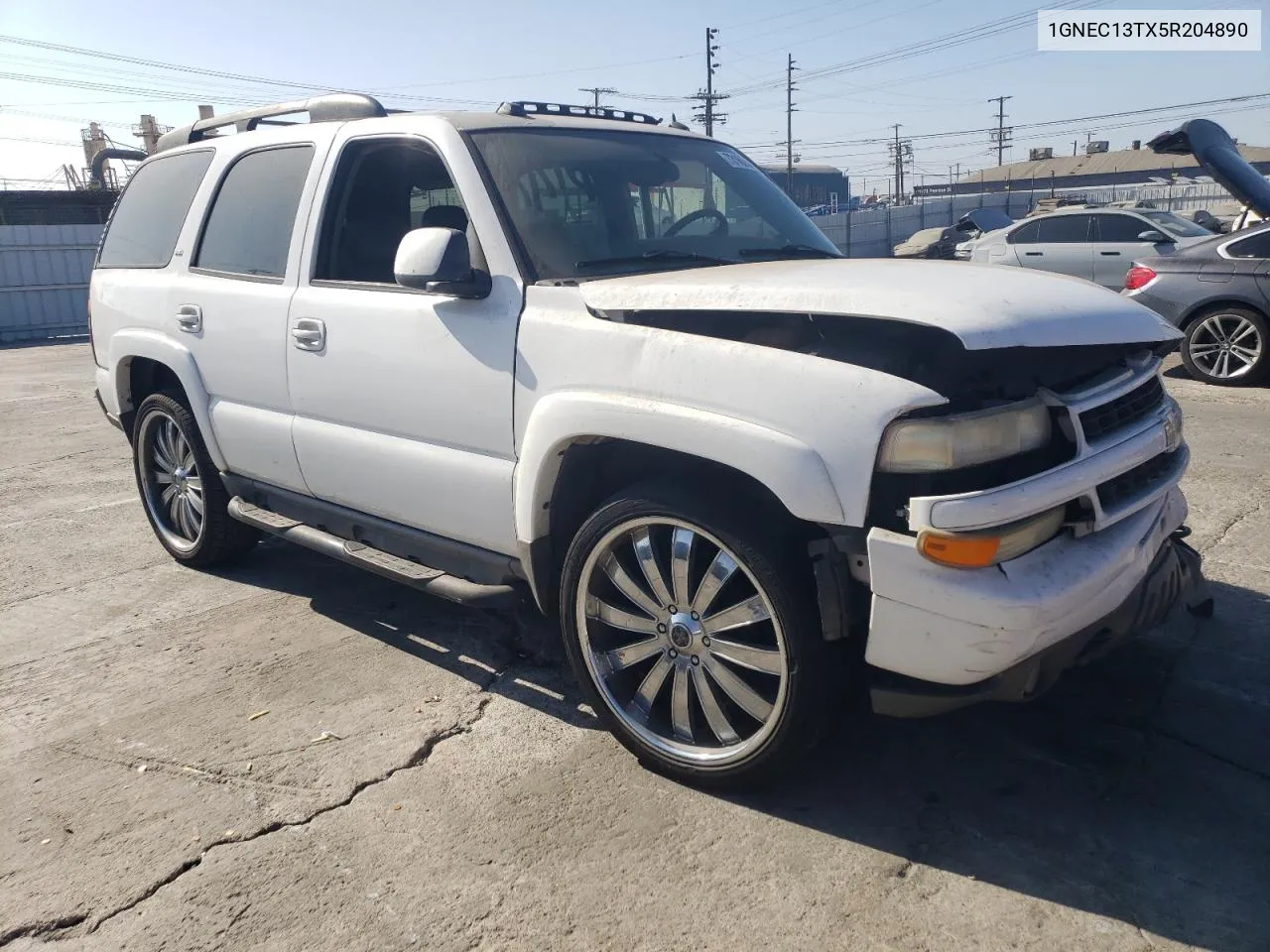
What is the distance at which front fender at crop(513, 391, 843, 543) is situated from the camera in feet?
8.43

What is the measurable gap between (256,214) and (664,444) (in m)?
2.62

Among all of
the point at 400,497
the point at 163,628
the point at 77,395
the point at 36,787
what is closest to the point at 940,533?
the point at 400,497

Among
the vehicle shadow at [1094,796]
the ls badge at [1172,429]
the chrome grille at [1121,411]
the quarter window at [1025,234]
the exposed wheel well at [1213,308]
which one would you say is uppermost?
the quarter window at [1025,234]

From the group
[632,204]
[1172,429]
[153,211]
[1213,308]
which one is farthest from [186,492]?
[1213,308]

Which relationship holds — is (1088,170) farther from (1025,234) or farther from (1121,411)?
(1121,411)

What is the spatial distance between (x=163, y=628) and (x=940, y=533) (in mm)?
3535

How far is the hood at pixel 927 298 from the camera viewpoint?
2.53 m

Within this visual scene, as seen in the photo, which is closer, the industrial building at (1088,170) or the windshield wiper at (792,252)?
the windshield wiper at (792,252)

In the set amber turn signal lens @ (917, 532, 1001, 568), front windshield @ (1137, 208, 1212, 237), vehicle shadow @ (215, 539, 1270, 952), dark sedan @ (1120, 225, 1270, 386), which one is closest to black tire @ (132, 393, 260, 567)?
vehicle shadow @ (215, 539, 1270, 952)

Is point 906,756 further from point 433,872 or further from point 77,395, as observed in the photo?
point 77,395

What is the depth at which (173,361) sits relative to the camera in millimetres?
4828

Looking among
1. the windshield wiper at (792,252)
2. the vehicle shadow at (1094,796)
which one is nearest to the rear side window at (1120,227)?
the windshield wiper at (792,252)

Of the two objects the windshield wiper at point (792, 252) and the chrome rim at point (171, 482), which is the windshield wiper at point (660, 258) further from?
the chrome rim at point (171, 482)

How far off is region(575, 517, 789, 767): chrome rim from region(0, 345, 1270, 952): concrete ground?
0.19m
